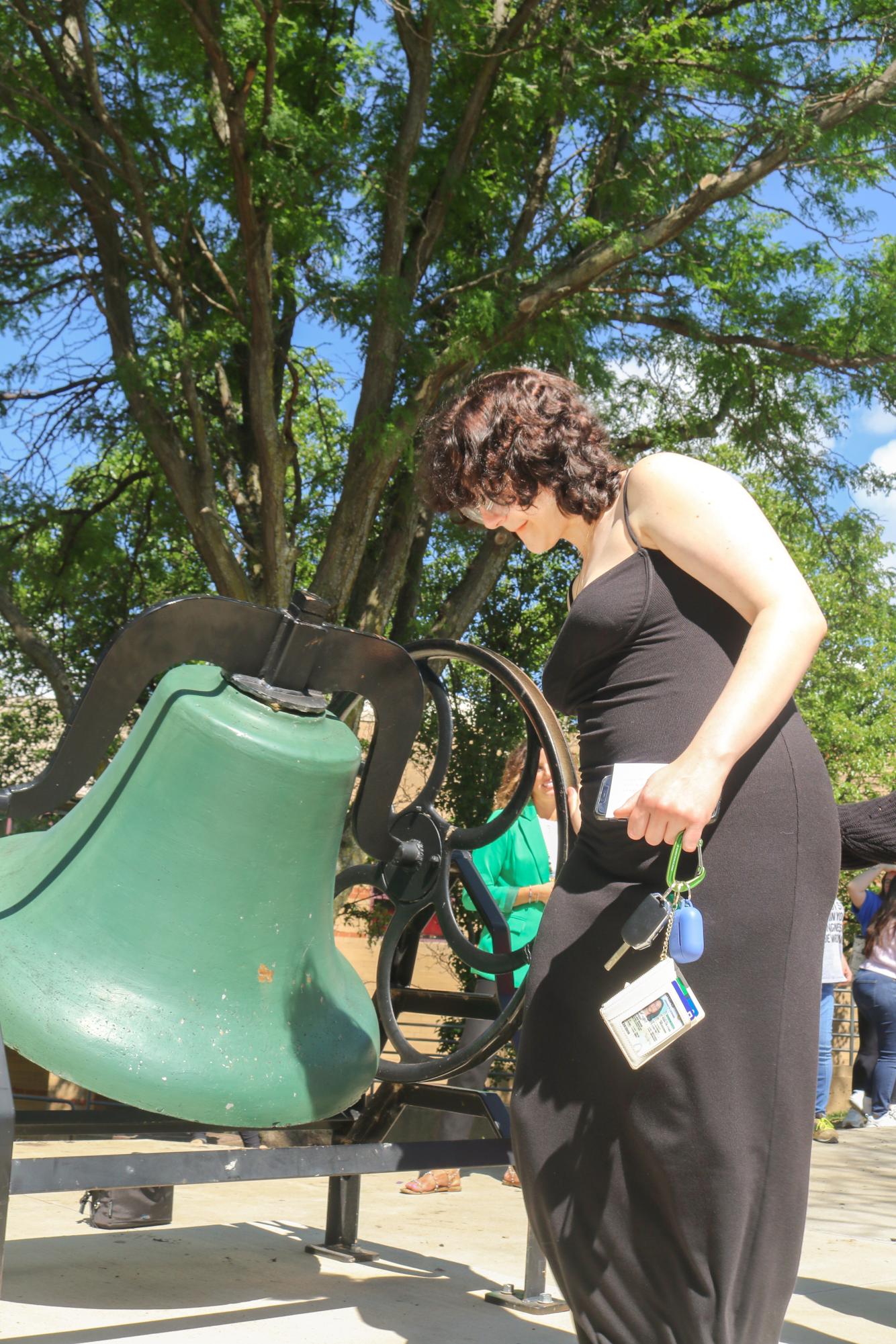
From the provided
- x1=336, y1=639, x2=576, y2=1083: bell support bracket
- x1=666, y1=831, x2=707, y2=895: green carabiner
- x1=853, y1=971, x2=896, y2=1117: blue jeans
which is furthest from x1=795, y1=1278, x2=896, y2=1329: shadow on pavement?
x1=853, y1=971, x2=896, y2=1117: blue jeans

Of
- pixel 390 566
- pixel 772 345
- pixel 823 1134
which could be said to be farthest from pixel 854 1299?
pixel 772 345

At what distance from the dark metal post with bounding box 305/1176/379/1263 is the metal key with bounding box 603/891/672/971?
2.33 metres

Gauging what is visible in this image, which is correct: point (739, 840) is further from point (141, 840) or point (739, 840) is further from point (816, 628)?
point (141, 840)

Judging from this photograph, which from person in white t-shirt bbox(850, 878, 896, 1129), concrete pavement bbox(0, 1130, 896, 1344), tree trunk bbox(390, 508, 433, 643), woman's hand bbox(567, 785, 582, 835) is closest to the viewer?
woman's hand bbox(567, 785, 582, 835)

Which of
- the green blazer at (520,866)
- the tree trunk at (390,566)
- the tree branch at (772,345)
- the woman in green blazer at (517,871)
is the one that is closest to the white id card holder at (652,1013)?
the woman in green blazer at (517,871)

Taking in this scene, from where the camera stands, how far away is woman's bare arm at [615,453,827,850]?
148 cm

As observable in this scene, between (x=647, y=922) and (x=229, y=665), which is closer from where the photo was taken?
(x=647, y=922)

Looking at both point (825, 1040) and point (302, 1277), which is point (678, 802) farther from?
point (825, 1040)

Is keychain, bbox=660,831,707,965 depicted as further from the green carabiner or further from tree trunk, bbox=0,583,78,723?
tree trunk, bbox=0,583,78,723

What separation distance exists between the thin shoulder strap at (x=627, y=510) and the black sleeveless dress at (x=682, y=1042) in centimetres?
4

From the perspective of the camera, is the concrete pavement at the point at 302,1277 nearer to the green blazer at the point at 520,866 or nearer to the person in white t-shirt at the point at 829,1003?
the green blazer at the point at 520,866

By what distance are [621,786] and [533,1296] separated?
2.04m

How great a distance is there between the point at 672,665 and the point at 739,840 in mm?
252

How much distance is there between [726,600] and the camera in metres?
1.67
